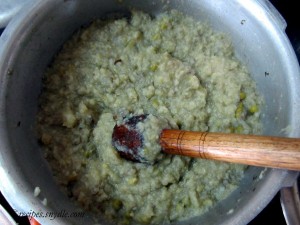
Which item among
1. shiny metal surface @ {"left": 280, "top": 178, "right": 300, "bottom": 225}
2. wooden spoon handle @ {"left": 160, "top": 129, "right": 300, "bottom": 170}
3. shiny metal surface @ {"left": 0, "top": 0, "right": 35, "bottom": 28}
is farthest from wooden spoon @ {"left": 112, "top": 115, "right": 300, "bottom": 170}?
shiny metal surface @ {"left": 0, "top": 0, "right": 35, "bottom": 28}

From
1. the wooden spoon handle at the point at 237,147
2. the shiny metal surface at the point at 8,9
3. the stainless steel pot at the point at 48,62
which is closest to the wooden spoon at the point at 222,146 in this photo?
the wooden spoon handle at the point at 237,147

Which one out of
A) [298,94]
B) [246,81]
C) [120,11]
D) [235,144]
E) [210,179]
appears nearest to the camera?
[235,144]

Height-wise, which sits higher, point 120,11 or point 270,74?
point 120,11

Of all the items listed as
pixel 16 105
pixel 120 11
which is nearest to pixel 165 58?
pixel 120 11

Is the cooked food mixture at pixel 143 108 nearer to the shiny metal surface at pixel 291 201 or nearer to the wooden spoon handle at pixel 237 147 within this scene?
the wooden spoon handle at pixel 237 147

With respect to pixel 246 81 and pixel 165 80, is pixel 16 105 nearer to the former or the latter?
pixel 165 80

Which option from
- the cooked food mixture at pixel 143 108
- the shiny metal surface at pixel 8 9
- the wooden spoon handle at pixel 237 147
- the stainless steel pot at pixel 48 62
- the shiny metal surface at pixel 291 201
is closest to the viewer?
the wooden spoon handle at pixel 237 147

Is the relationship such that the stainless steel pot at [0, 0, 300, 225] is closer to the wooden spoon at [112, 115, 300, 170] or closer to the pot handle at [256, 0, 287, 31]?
the pot handle at [256, 0, 287, 31]
